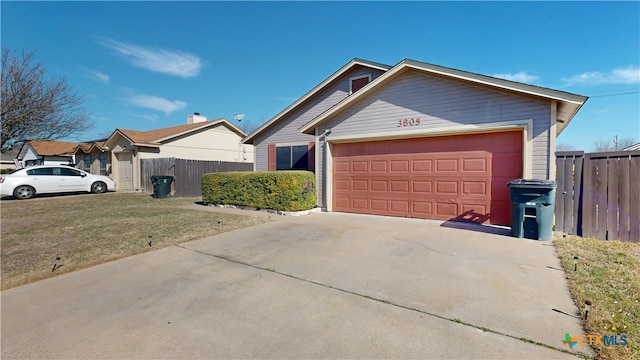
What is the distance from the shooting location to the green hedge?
29.1 ft

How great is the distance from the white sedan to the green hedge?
957 centimetres

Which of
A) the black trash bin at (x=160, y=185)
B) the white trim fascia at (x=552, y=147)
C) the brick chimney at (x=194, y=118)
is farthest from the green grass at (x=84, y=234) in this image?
the brick chimney at (x=194, y=118)

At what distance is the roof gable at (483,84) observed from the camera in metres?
5.95

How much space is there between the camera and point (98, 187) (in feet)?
53.1

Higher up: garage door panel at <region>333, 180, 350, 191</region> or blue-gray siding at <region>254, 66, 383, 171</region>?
blue-gray siding at <region>254, 66, 383, 171</region>

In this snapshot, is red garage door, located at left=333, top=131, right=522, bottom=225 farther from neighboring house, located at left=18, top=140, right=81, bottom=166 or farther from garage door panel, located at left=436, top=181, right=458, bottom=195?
neighboring house, located at left=18, top=140, right=81, bottom=166

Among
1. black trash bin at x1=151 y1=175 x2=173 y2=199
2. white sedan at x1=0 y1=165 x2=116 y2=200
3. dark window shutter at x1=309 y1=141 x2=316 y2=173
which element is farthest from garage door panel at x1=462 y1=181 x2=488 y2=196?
white sedan at x1=0 y1=165 x2=116 y2=200

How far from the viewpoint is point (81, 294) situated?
336cm

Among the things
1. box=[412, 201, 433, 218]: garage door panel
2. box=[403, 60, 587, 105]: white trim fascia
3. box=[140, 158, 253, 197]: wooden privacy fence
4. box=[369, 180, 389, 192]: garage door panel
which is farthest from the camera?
box=[140, 158, 253, 197]: wooden privacy fence

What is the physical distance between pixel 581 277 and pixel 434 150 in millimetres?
4565

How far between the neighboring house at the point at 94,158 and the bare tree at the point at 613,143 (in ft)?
219

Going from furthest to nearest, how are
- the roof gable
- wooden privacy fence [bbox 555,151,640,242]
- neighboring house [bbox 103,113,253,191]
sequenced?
neighboring house [bbox 103,113,253,191], the roof gable, wooden privacy fence [bbox 555,151,640,242]

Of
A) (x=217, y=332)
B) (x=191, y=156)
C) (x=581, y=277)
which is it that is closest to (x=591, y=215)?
(x=581, y=277)

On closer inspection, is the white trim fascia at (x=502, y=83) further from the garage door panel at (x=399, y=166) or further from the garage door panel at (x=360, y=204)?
the garage door panel at (x=360, y=204)
